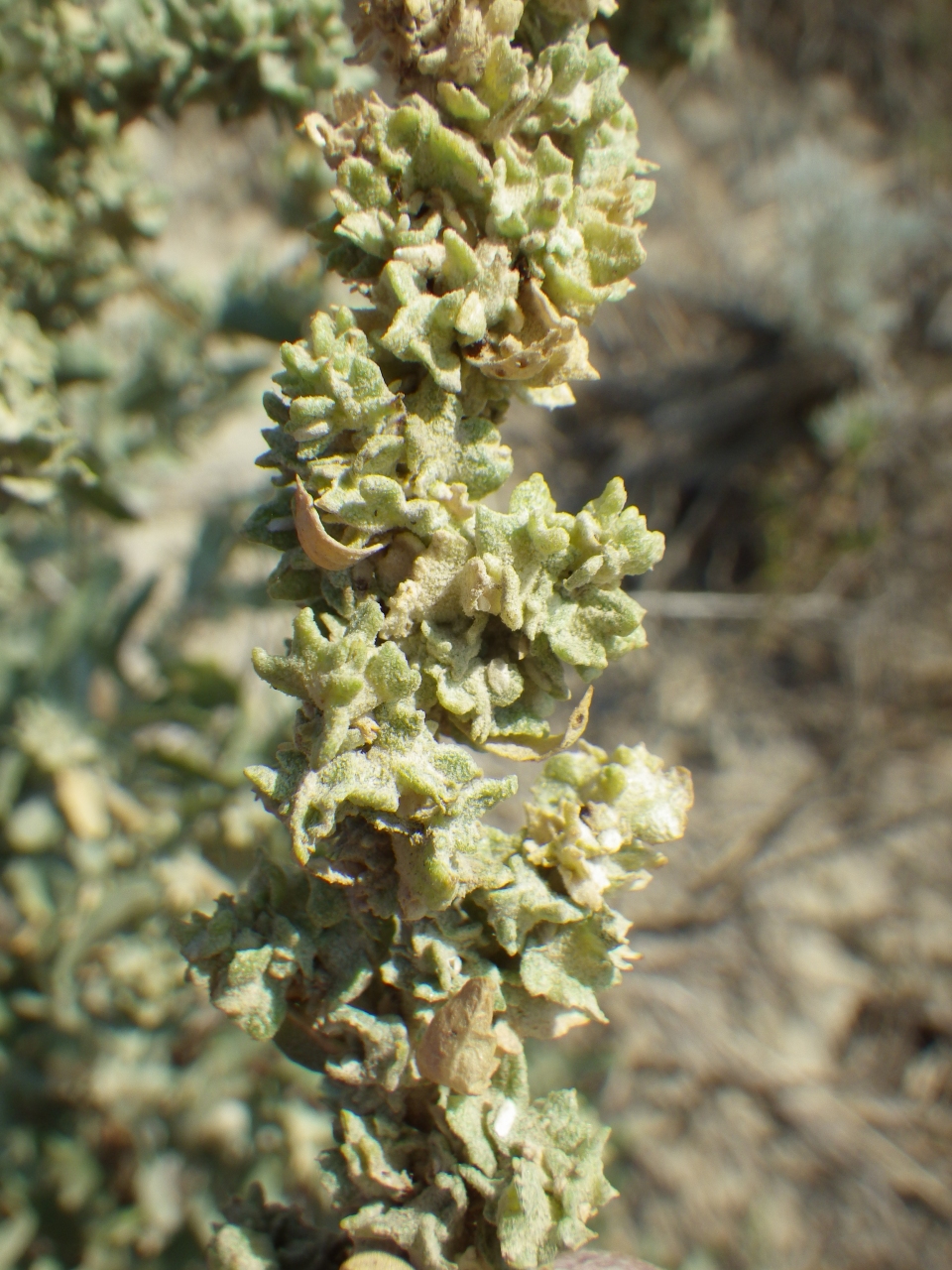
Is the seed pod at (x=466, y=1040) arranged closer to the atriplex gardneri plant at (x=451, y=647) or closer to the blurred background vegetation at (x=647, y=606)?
the atriplex gardneri plant at (x=451, y=647)

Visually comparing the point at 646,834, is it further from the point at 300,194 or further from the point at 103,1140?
the point at 103,1140

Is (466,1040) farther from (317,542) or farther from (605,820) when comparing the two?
(317,542)

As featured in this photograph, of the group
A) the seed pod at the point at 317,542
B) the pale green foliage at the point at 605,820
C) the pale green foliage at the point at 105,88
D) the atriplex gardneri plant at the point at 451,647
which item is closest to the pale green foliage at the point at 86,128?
the pale green foliage at the point at 105,88

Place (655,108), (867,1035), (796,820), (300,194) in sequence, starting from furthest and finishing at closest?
(655,108) < (796,820) < (867,1035) < (300,194)

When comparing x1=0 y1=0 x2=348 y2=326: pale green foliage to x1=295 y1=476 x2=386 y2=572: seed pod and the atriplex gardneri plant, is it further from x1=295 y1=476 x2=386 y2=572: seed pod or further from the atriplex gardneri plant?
x1=295 y1=476 x2=386 y2=572: seed pod

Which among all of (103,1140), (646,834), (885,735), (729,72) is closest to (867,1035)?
(885,735)

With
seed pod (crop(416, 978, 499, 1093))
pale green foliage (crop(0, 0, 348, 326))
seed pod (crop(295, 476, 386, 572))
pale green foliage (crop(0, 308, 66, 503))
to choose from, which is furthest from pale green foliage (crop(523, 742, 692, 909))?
pale green foliage (crop(0, 0, 348, 326))

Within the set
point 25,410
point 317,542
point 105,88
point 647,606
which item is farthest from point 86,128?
point 647,606
